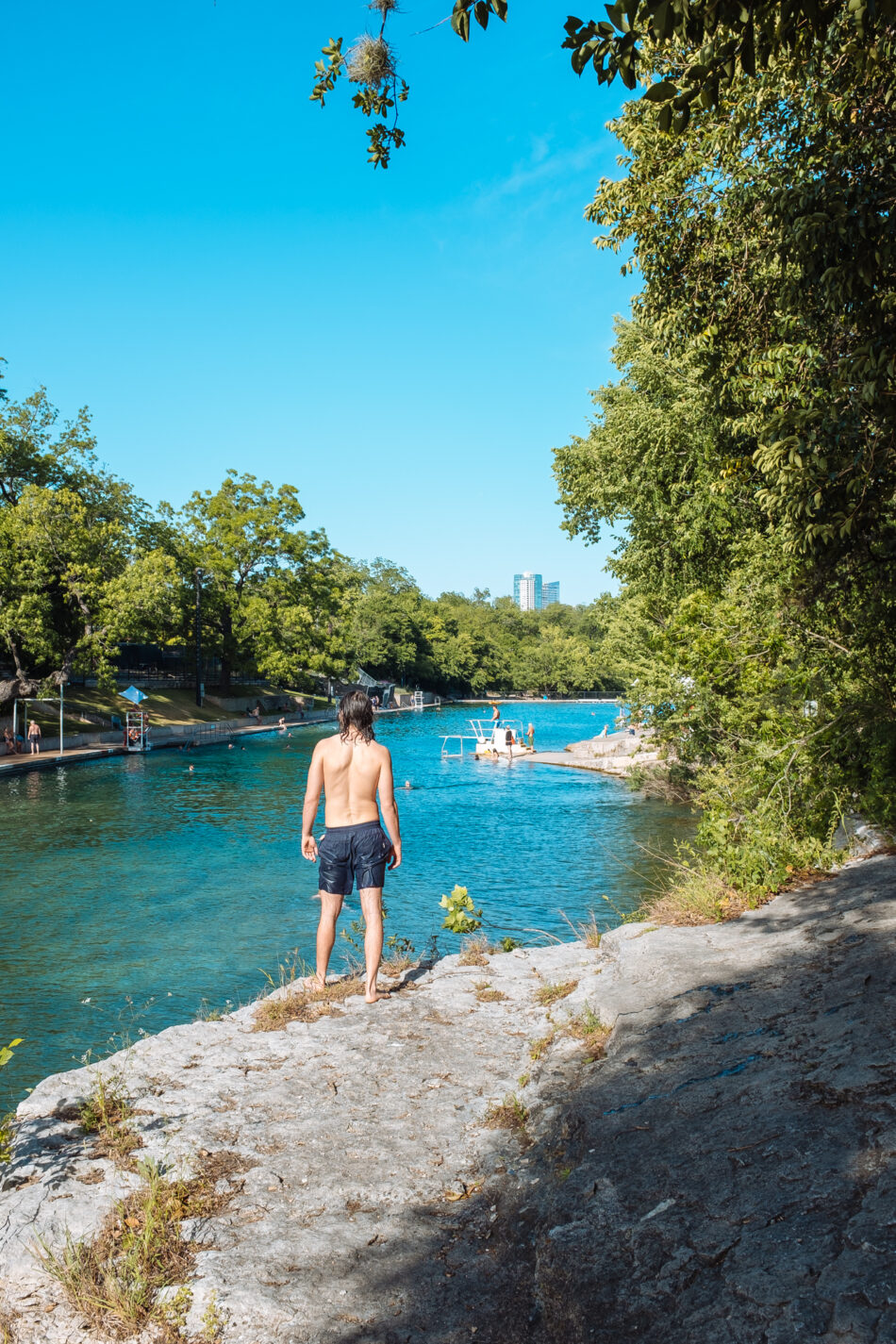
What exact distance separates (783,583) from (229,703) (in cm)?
5659

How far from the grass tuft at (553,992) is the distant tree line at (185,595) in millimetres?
22168

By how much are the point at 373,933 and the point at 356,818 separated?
2.72 feet

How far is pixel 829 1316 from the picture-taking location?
2469 millimetres

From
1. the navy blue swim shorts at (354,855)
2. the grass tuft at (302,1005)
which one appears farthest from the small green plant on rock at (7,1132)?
the navy blue swim shorts at (354,855)

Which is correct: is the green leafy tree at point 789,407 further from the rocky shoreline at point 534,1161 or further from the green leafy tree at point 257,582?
the green leafy tree at point 257,582

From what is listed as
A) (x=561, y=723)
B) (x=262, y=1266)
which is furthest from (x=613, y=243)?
(x=561, y=723)

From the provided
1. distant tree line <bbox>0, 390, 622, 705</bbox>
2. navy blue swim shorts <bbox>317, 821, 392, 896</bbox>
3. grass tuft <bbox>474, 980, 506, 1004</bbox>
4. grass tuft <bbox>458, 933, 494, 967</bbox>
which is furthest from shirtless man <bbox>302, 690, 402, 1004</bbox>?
distant tree line <bbox>0, 390, 622, 705</bbox>

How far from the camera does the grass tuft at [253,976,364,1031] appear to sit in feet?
20.6

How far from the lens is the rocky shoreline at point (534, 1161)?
114 inches

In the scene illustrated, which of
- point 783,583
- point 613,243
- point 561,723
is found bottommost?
point 561,723

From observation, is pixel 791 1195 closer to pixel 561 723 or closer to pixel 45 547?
pixel 45 547

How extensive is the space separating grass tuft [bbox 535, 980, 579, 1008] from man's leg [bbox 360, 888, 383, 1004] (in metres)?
1.24

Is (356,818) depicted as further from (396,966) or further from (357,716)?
(396,966)

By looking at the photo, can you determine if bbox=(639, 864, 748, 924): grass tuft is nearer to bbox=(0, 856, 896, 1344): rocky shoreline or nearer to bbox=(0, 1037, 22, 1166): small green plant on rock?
bbox=(0, 856, 896, 1344): rocky shoreline
